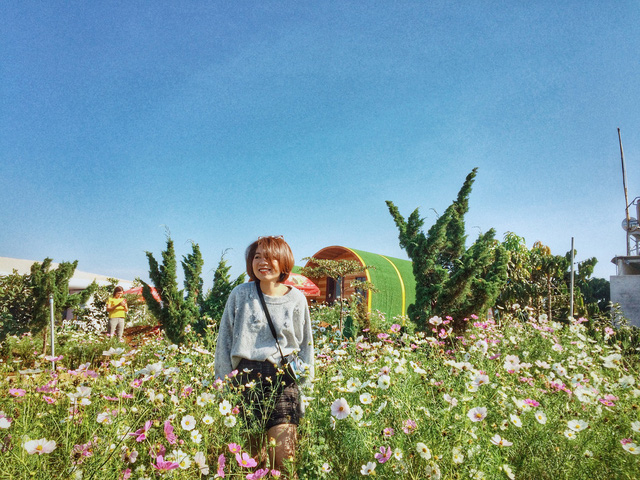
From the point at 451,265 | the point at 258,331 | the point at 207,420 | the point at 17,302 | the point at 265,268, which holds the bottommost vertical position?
the point at 207,420

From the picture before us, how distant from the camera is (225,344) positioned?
8.38 feet

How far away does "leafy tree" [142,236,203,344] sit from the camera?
673cm

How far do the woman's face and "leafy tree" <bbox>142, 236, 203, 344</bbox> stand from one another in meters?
4.44

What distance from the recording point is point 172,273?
22.9 feet

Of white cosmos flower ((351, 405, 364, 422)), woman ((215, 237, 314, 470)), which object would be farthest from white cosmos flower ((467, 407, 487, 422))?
woman ((215, 237, 314, 470))

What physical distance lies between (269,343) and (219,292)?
471 cm

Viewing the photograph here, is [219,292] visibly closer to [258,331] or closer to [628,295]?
[258,331]

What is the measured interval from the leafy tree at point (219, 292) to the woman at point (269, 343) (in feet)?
14.0

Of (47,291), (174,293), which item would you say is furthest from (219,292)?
(47,291)

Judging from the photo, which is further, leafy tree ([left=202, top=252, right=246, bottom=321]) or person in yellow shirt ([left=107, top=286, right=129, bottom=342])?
person in yellow shirt ([left=107, top=286, right=129, bottom=342])

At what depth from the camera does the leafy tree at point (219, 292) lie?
680 centimetres

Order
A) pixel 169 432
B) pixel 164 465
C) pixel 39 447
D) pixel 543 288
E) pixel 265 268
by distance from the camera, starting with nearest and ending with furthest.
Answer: pixel 39 447
pixel 164 465
pixel 169 432
pixel 265 268
pixel 543 288

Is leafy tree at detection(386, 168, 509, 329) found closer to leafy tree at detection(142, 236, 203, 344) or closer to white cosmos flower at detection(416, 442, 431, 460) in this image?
leafy tree at detection(142, 236, 203, 344)

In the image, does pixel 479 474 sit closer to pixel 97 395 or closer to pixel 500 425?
pixel 500 425
